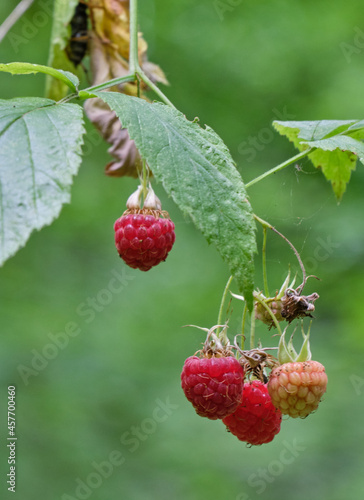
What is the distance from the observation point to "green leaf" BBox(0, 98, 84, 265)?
720 millimetres

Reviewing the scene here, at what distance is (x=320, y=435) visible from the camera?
3.37 meters

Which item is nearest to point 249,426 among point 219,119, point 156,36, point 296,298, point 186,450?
point 296,298

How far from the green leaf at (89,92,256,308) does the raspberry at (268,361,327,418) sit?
30 centimetres

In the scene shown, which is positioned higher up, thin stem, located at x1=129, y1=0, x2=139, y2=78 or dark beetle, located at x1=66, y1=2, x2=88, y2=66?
thin stem, located at x1=129, y1=0, x2=139, y2=78

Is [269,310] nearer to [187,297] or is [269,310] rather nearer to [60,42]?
[60,42]

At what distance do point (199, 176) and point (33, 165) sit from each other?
26 cm

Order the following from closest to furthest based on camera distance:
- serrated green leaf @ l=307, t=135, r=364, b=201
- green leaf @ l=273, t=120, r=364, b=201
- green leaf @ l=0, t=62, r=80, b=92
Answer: green leaf @ l=0, t=62, r=80, b=92 → green leaf @ l=273, t=120, r=364, b=201 → serrated green leaf @ l=307, t=135, r=364, b=201

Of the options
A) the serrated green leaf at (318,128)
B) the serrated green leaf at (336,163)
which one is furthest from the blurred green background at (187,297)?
the serrated green leaf at (318,128)

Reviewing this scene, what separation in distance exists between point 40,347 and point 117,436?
77cm

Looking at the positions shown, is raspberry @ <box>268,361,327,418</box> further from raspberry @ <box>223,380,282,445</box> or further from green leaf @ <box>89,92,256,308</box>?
green leaf @ <box>89,92,256,308</box>

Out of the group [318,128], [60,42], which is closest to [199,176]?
[318,128]

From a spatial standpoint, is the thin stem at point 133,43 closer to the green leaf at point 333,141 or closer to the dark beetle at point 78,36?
the green leaf at point 333,141

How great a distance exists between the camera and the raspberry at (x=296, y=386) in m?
1.07

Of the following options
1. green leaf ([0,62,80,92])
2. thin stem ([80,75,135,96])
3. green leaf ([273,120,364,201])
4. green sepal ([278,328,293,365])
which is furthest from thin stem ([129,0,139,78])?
green sepal ([278,328,293,365])
